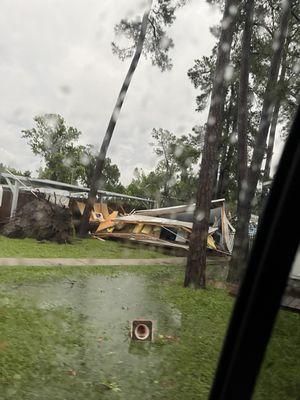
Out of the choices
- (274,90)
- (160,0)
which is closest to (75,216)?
(160,0)

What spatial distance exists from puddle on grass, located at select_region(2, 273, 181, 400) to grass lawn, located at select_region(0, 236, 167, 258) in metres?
3.10

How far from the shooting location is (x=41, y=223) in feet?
51.2

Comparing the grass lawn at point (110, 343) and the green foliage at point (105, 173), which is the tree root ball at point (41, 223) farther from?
the green foliage at point (105, 173)

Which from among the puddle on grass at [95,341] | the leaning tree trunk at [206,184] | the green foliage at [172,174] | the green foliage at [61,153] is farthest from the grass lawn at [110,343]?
the green foliage at [61,153]

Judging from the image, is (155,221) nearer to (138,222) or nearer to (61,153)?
(138,222)

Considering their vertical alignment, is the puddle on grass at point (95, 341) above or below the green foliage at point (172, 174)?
below

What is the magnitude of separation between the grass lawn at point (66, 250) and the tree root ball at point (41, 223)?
47 centimetres

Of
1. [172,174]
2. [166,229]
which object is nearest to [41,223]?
[166,229]

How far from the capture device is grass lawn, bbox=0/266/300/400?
366 centimetres

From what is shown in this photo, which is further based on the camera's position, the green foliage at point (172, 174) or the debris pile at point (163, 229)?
the green foliage at point (172, 174)

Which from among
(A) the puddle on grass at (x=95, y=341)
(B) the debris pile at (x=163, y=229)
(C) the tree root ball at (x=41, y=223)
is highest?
(B) the debris pile at (x=163, y=229)

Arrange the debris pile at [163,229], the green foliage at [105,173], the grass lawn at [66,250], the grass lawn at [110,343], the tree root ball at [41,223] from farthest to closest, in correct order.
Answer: the green foliage at [105,173] → the debris pile at [163,229] → the tree root ball at [41,223] → the grass lawn at [66,250] → the grass lawn at [110,343]

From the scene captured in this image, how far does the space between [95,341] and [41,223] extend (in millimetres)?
10913

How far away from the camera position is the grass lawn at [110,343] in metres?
3.66
